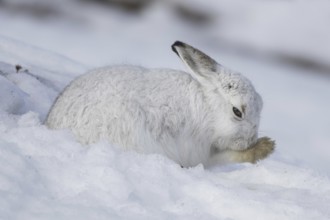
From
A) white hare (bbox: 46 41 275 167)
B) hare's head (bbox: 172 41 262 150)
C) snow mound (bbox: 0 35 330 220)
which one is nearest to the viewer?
snow mound (bbox: 0 35 330 220)

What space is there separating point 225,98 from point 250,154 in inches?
10.8

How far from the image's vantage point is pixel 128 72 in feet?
11.4

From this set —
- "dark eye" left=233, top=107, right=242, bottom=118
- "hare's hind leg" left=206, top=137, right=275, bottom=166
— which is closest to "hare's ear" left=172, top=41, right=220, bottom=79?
"dark eye" left=233, top=107, right=242, bottom=118

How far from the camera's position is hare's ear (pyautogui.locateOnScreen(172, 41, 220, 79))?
354cm

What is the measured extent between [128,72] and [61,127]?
1.27ft

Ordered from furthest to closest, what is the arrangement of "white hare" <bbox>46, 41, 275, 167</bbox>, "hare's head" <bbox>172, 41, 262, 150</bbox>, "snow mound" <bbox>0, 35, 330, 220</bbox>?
1. "hare's head" <bbox>172, 41, 262, 150</bbox>
2. "white hare" <bbox>46, 41, 275, 167</bbox>
3. "snow mound" <bbox>0, 35, 330, 220</bbox>

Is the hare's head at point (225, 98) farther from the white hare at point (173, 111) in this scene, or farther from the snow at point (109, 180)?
the snow at point (109, 180)

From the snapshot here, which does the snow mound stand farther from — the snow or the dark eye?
the dark eye

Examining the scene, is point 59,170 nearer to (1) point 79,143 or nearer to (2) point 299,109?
(1) point 79,143

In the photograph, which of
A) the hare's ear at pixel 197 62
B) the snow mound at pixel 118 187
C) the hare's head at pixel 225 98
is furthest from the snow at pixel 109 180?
the hare's ear at pixel 197 62

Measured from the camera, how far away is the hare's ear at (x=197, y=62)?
354cm

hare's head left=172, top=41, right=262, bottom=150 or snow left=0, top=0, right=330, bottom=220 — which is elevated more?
hare's head left=172, top=41, right=262, bottom=150

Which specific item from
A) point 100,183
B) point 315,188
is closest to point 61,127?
point 100,183

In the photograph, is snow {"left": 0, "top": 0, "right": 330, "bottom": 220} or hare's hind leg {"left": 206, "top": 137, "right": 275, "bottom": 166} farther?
hare's hind leg {"left": 206, "top": 137, "right": 275, "bottom": 166}
